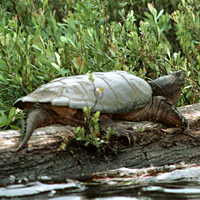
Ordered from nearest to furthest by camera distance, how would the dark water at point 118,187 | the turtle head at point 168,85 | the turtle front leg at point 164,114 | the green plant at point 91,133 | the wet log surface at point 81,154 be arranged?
1. the dark water at point 118,187
2. the wet log surface at point 81,154
3. the green plant at point 91,133
4. the turtle front leg at point 164,114
5. the turtle head at point 168,85

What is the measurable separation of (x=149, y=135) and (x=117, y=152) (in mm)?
394

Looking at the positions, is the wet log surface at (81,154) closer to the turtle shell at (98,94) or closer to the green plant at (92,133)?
the green plant at (92,133)

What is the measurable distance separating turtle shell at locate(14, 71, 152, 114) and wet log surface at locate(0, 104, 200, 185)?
0.23 m

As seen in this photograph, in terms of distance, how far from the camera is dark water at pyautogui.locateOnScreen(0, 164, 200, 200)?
1644mm

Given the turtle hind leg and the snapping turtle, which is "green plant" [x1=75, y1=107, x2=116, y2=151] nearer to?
the snapping turtle

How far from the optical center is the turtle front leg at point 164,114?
109 inches

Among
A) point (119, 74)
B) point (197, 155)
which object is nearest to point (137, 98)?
point (119, 74)

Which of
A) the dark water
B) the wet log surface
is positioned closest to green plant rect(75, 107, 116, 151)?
the wet log surface

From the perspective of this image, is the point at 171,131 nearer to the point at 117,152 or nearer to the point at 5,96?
the point at 117,152

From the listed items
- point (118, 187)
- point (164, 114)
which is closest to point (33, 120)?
point (118, 187)

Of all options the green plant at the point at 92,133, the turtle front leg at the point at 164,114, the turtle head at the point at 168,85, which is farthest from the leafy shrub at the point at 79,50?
the green plant at the point at 92,133

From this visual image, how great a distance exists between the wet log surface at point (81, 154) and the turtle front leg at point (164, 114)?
0.27ft

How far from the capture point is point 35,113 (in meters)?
2.30

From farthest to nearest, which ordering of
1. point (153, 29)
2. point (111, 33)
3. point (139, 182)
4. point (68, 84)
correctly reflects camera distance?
1. point (153, 29)
2. point (111, 33)
3. point (68, 84)
4. point (139, 182)
